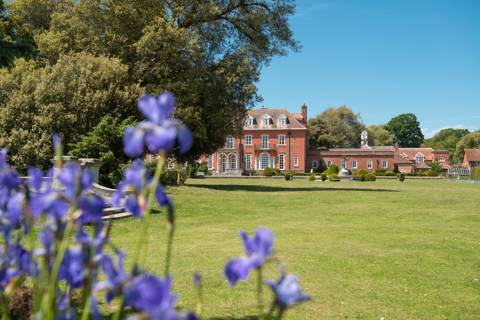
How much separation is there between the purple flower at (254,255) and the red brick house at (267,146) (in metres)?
63.1

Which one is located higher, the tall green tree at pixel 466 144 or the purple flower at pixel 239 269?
the tall green tree at pixel 466 144

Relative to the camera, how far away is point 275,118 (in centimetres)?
6644

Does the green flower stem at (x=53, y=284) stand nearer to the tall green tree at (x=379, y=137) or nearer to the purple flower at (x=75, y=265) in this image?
the purple flower at (x=75, y=265)

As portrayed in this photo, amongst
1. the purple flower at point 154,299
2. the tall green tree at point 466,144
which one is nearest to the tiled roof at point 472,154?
the tall green tree at point 466,144

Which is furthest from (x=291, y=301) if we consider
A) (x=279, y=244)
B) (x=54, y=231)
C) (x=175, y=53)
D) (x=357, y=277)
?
(x=175, y=53)

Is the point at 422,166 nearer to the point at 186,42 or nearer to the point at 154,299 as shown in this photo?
the point at 186,42

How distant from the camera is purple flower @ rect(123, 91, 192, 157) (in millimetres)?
1181

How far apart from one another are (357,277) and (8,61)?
5123mm

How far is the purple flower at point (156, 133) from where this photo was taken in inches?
46.5

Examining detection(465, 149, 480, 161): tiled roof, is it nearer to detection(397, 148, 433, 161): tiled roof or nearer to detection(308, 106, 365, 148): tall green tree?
detection(397, 148, 433, 161): tiled roof

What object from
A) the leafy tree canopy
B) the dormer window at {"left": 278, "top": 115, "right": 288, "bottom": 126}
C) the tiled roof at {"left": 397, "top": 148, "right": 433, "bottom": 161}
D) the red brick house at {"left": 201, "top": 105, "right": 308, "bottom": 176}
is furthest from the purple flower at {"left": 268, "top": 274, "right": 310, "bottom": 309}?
the tiled roof at {"left": 397, "top": 148, "right": 433, "bottom": 161}

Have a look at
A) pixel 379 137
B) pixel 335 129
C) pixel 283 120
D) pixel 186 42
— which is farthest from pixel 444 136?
pixel 186 42

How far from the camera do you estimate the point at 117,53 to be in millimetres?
24453

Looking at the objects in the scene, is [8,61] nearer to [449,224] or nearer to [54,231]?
[54,231]
